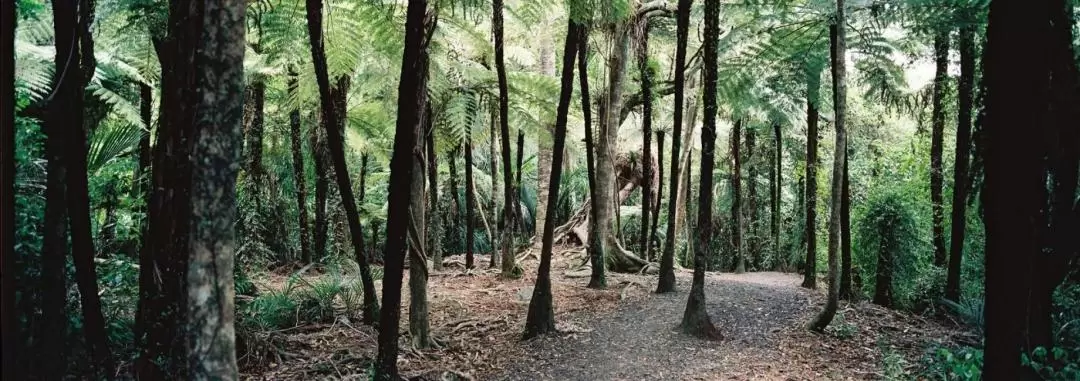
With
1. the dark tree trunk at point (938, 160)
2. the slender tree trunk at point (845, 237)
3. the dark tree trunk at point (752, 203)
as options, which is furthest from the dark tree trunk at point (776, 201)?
the slender tree trunk at point (845, 237)

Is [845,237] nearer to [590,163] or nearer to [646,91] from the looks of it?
[590,163]

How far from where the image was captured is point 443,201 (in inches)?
754

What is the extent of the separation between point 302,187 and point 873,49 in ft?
33.6

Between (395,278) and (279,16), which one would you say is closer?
(395,278)

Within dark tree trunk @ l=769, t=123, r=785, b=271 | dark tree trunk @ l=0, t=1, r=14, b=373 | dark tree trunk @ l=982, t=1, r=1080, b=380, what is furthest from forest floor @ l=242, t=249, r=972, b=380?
dark tree trunk @ l=769, t=123, r=785, b=271

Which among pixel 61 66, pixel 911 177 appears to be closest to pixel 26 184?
pixel 61 66

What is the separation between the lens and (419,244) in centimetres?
604

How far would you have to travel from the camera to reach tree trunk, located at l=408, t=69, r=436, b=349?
19.2 feet

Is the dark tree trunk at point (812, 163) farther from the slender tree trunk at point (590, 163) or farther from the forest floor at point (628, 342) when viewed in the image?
the slender tree trunk at point (590, 163)

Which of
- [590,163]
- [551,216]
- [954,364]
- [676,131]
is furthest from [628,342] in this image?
[954,364]

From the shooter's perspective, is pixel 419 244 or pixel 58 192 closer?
pixel 58 192

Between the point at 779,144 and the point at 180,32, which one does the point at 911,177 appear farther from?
the point at 180,32

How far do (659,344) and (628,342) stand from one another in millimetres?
365

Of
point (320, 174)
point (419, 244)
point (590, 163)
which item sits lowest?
point (419, 244)
